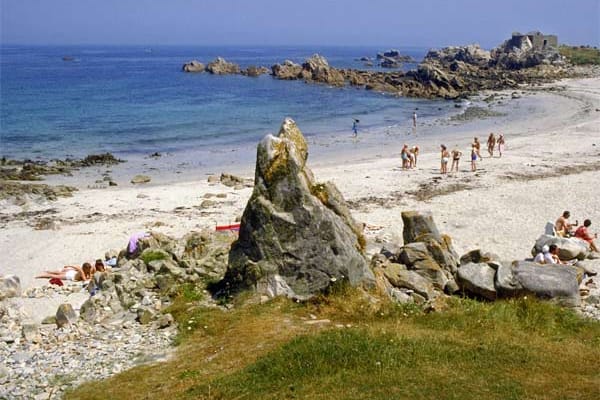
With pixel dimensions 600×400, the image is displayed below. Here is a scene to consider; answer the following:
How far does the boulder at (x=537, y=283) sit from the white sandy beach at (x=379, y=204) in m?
4.64

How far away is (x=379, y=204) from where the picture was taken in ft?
82.7

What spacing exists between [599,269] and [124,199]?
1943cm

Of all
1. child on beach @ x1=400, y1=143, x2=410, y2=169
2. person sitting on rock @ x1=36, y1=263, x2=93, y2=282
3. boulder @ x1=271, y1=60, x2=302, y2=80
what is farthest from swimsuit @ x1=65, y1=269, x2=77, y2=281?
boulder @ x1=271, y1=60, x2=302, y2=80

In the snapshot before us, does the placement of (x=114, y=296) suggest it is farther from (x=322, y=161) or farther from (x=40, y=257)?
(x=322, y=161)

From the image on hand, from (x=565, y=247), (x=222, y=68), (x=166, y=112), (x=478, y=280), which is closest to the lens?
(x=478, y=280)

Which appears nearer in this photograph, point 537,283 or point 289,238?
point 289,238

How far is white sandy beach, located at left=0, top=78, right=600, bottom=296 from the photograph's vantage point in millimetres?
20406

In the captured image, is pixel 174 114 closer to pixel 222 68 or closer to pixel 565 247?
pixel 565 247

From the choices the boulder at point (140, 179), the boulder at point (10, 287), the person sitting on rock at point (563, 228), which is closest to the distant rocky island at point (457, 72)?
the boulder at point (140, 179)

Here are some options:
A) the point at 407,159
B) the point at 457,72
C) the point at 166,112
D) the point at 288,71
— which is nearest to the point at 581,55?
the point at 457,72

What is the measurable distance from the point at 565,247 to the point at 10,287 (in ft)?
50.7

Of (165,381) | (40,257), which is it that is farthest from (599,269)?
(40,257)

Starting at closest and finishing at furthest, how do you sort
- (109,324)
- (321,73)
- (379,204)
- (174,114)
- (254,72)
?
(109,324), (379,204), (174,114), (321,73), (254,72)

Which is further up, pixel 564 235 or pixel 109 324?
pixel 564 235
